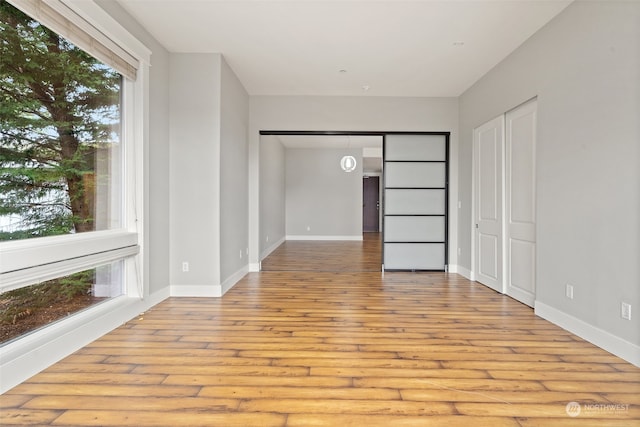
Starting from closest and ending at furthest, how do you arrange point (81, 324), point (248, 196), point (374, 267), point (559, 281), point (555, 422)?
1. point (555, 422)
2. point (81, 324)
3. point (559, 281)
4. point (248, 196)
5. point (374, 267)

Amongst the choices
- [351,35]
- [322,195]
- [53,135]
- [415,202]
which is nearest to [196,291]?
[53,135]

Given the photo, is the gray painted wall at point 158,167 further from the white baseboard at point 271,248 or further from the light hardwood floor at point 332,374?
the white baseboard at point 271,248

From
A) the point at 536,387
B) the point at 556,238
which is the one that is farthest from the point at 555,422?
the point at 556,238

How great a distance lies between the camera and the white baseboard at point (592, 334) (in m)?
2.28

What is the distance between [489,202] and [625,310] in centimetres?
217

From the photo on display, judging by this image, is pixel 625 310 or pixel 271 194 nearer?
pixel 625 310

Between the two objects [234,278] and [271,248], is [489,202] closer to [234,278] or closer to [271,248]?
[234,278]

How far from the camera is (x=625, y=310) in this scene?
7.70 feet

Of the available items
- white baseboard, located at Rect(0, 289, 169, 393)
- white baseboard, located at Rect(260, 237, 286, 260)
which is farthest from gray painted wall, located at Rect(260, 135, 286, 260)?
white baseboard, located at Rect(0, 289, 169, 393)

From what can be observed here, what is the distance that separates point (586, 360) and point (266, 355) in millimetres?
2113

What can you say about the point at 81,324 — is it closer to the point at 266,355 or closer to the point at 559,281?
the point at 266,355

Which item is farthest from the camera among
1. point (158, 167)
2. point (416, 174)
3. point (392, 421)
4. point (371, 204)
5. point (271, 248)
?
point (371, 204)

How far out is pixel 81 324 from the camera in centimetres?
254

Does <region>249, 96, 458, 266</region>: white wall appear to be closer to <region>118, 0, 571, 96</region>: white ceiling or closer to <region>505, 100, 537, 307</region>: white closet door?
<region>118, 0, 571, 96</region>: white ceiling
